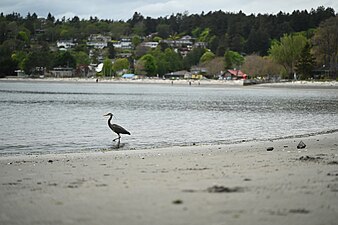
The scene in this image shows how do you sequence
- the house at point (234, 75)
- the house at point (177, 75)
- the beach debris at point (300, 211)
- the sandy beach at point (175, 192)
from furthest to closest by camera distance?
the house at point (177, 75) < the house at point (234, 75) < the beach debris at point (300, 211) < the sandy beach at point (175, 192)

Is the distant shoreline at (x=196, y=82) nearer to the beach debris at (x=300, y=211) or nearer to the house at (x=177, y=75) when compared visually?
the house at (x=177, y=75)

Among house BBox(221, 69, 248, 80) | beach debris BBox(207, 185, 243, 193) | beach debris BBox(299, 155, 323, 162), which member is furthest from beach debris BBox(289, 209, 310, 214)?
house BBox(221, 69, 248, 80)

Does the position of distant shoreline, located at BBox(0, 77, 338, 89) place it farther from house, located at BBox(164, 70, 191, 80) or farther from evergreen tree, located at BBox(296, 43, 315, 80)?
house, located at BBox(164, 70, 191, 80)

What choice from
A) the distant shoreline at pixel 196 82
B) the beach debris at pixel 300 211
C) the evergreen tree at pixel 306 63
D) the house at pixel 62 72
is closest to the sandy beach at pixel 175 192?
the beach debris at pixel 300 211

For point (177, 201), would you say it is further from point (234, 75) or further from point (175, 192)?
point (234, 75)

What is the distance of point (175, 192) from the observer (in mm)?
7375

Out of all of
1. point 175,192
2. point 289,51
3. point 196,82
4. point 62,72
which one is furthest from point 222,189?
point 62,72

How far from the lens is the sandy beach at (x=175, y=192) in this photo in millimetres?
6145

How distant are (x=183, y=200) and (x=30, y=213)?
1.90 metres

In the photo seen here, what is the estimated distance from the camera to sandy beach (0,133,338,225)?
6.14 meters

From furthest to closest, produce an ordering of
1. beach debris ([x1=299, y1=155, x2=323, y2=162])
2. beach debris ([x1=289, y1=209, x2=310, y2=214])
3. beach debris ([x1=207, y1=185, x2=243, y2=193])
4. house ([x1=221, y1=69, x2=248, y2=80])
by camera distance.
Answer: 1. house ([x1=221, y1=69, x2=248, y2=80])
2. beach debris ([x1=299, y1=155, x2=323, y2=162])
3. beach debris ([x1=207, y1=185, x2=243, y2=193])
4. beach debris ([x1=289, y1=209, x2=310, y2=214])

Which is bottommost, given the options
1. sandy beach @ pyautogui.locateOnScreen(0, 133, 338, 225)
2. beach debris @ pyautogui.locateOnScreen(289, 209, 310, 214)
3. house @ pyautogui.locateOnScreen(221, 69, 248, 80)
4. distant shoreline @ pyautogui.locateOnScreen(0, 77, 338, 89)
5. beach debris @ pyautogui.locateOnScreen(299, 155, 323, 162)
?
distant shoreline @ pyautogui.locateOnScreen(0, 77, 338, 89)

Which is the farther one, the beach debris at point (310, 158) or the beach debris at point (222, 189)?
the beach debris at point (310, 158)

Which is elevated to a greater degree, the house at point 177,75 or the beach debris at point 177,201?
the beach debris at point 177,201
